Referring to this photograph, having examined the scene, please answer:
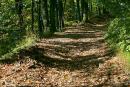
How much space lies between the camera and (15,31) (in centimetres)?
2330

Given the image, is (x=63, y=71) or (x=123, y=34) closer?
(x=63, y=71)

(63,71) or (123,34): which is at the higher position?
(123,34)

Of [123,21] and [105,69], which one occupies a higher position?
[123,21]

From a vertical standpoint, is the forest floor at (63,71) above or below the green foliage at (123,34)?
below

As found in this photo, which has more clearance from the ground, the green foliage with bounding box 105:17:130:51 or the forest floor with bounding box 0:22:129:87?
the green foliage with bounding box 105:17:130:51

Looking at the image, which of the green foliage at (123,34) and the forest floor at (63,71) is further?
the green foliage at (123,34)

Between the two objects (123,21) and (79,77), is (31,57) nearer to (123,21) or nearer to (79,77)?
(79,77)

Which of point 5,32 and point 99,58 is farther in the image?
point 5,32

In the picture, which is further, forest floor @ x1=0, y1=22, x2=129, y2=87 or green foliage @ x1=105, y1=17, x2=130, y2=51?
green foliage @ x1=105, y1=17, x2=130, y2=51

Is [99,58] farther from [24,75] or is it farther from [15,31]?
A: [15,31]

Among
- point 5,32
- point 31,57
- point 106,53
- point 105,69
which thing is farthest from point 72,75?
point 5,32

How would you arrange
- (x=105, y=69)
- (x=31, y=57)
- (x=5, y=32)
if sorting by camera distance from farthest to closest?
(x=5, y=32)
(x=31, y=57)
(x=105, y=69)

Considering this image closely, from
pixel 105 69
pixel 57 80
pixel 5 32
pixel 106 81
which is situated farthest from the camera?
pixel 5 32

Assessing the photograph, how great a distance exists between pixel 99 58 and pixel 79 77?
3.23 meters
